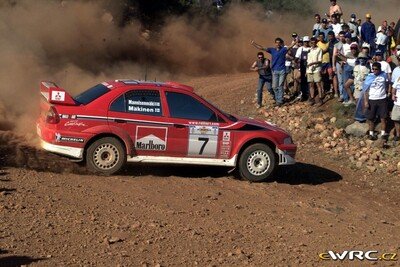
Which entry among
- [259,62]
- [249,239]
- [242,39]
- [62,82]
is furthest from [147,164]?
[242,39]

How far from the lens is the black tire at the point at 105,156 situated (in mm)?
9898

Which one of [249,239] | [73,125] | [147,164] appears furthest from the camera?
[147,164]

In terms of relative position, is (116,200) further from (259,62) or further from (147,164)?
(259,62)

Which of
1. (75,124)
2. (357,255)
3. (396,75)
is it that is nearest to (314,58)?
(396,75)

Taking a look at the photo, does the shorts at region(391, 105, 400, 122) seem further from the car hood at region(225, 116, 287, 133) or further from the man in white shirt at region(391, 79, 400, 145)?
the car hood at region(225, 116, 287, 133)

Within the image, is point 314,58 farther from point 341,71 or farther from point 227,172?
point 227,172

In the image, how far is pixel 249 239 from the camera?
772 cm

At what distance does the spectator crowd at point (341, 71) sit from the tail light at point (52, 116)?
6.94 meters

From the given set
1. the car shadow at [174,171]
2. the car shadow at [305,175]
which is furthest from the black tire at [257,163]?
the car shadow at [305,175]

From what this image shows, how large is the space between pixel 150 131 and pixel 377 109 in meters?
5.86

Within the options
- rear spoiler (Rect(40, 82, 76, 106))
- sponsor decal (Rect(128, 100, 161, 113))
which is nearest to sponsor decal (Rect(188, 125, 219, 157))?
sponsor decal (Rect(128, 100, 161, 113))

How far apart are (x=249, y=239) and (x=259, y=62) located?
9861 mm

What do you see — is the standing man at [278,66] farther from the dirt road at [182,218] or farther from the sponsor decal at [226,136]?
the sponsor decal at [226,136]

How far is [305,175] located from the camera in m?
12.2
